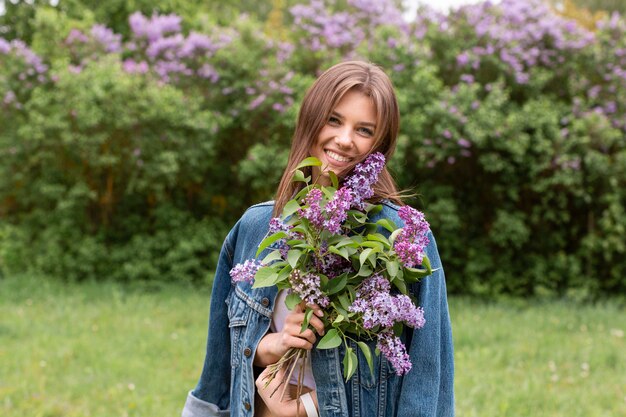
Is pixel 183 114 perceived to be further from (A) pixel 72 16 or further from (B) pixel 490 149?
(A) pixel 72 16

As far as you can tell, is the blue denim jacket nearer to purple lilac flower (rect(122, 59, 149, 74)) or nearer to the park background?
the park background

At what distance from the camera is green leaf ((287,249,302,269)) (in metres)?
1.60

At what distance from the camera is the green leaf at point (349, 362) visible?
5.35 feet

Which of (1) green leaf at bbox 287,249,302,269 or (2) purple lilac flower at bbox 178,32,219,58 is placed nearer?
(1) green leaf at bbox 287,249,302,269

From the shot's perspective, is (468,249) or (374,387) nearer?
(374,387)

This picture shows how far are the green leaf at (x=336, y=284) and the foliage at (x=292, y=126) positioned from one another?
558 cm

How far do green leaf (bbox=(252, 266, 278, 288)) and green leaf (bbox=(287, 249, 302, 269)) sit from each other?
0.05 metres

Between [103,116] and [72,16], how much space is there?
13.4 ft

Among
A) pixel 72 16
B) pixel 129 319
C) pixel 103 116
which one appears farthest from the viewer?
pixel 72 16

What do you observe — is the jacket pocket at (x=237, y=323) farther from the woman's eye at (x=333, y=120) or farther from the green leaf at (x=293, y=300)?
the woman's eye at (x=333, y=120)

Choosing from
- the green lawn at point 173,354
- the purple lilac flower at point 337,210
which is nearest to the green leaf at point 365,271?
the purple lilac flower at point 337,210

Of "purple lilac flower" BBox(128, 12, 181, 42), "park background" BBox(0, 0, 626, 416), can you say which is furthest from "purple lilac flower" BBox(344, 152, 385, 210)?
"purple lilac flower" BBox(128, 12, 181, 42)

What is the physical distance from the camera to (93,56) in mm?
8289

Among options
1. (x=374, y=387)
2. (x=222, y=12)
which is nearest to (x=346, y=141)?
(x=374, y=387)
